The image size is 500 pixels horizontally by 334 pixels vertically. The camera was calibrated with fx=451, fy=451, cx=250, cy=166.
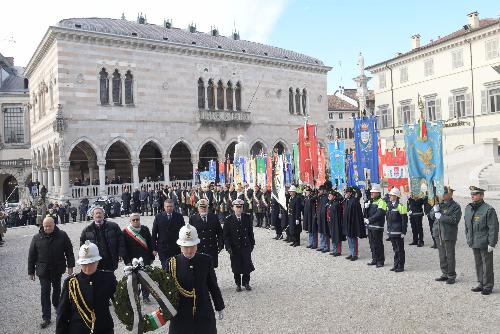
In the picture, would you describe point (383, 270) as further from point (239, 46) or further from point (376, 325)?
point (239, 46)

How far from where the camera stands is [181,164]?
35.2m

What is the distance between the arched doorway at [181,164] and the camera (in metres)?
34.4

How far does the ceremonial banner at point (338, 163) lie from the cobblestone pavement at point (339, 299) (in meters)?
3.49

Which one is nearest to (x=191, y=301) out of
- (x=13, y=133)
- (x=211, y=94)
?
(x=211, y=94)

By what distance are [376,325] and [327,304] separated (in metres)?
1.15

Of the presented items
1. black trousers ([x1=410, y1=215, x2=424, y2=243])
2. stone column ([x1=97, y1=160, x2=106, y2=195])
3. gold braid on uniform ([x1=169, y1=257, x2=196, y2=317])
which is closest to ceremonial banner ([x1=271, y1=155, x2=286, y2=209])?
black trousers ([x1=410, y1=215, x2=424, y2=243])

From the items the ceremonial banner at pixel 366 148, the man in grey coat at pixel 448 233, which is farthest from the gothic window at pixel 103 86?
the man in grey coat at pixel 448 233

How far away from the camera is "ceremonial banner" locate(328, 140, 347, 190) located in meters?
14.4

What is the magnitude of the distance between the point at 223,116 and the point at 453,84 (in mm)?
18065

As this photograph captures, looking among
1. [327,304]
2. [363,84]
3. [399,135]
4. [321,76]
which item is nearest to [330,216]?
[327,304]

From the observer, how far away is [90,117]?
2612cm

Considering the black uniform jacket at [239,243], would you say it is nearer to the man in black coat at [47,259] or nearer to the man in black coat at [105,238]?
the man in black coat at [105,238]

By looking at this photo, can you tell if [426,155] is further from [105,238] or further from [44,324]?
[44,324]

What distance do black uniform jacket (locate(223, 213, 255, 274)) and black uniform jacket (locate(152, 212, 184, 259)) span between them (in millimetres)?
976
